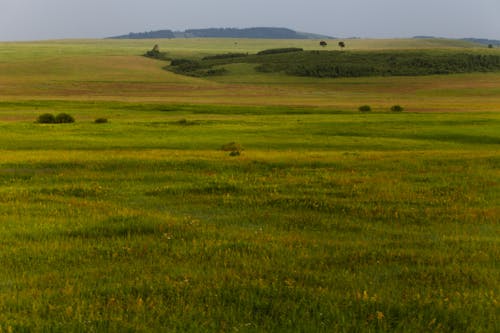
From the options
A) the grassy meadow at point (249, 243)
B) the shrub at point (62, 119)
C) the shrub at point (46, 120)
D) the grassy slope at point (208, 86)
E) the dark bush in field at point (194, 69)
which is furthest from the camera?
the dark bush in field at point (194, 69)

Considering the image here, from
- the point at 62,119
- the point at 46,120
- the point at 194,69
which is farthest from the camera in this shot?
the point at 194,69

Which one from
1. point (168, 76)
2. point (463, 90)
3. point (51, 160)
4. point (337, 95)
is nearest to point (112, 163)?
point (51, 160)

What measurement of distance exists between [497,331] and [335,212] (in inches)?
285

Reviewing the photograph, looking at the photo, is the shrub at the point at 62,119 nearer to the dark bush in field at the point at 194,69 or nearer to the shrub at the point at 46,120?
the shrub at the point at 46,120

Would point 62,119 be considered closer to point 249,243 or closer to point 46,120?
point 46,120

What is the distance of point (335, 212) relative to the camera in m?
14.0

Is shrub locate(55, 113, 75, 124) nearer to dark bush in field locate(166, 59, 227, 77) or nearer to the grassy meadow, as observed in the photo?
the grassy meadow

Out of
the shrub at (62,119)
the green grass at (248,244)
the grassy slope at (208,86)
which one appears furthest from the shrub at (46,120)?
the grassy slope at (208,86)

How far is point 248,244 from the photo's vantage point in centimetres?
1035

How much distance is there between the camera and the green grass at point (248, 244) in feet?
23.5

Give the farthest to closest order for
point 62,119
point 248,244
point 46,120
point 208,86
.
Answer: point 208,86 < point 62,119 < point 46,120 < point 248,244

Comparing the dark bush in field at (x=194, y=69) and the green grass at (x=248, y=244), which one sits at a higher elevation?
the dark bush in field at (x=194, y=69)

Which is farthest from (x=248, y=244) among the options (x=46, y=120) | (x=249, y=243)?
(x=46, y=120)

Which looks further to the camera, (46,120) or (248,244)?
(46,120)
